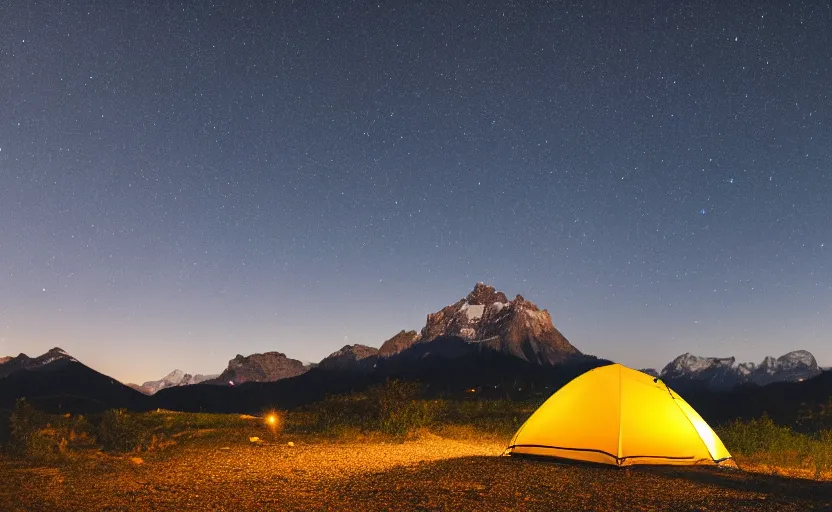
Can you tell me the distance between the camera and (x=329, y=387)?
430 ft

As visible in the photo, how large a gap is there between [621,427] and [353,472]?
6.40 meters

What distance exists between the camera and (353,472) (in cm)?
1151

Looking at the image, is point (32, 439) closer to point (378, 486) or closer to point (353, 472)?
point (353, 472)

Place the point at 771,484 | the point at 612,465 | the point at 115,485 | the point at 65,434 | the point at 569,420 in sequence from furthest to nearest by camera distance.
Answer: the point at 65,434
the point at 569,420
the point at 612,465
the point at 771,484
the point at 115,485

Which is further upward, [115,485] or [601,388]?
[601,388]

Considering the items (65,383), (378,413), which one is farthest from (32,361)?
(378,413)

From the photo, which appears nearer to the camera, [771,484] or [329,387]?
[771,484]

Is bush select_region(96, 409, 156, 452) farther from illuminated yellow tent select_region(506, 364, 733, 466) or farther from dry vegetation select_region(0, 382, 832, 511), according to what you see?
illuminated yellow tent select_region(506, 364, 733, 466)

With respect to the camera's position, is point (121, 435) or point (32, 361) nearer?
point (121, 435)

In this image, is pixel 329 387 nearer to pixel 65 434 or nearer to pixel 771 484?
pixel 65 434

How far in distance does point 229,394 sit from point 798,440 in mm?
123671

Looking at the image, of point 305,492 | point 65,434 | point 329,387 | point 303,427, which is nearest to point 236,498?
point 305,492

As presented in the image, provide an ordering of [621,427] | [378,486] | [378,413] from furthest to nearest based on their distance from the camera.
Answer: [378,413] → [621,427] → [378,486]

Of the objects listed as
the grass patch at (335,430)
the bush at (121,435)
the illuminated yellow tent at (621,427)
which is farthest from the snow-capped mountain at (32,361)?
the illuminated yellow tent at (621,427)
